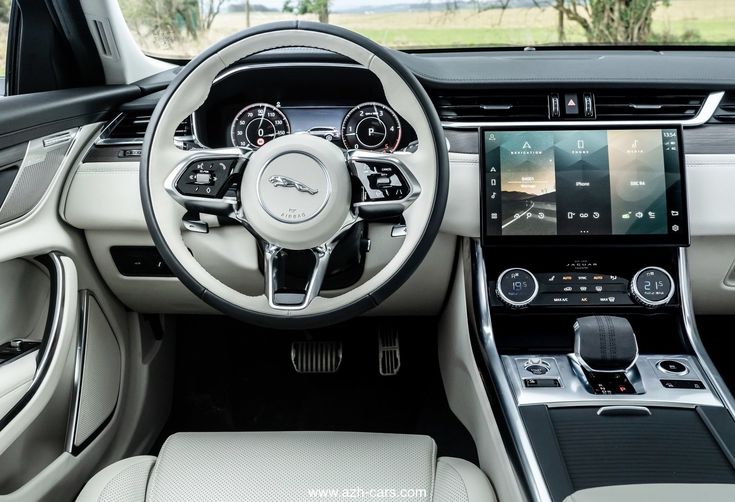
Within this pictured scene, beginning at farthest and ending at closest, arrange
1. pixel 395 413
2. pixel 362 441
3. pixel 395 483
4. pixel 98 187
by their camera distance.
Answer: pixel 395 413 < pixel 98 187 < pixel 362 441 < pixel 395 483

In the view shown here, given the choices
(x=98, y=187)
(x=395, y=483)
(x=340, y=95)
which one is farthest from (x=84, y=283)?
(x=395, y=483)

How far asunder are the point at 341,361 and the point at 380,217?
3.27ft

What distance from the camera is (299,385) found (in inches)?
89.9

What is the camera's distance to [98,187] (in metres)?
1.69

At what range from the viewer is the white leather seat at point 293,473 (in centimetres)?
127

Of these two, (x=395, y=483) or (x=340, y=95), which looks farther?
(x=340, y=95)

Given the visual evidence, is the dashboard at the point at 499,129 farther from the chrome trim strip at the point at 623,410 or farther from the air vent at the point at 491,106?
the chrome trim strip at the point at 623,410

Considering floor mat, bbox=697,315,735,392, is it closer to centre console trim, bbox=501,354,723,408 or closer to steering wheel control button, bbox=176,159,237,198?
centre console trim, bbox=501,354,723,408

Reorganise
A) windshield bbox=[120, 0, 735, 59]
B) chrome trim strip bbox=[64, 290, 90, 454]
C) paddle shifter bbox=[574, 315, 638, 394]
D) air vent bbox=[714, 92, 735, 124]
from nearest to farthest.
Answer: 1. paddle shifter bbox=[574, 315, 638, 394]
2. chrome trim strip bbox=[64, 290, 90, 454]
3. air vent bbox=[714, 92, 735, 124]
4. windshield bbox=[120, 0, 735, 59]

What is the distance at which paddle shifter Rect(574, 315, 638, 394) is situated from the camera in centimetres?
150

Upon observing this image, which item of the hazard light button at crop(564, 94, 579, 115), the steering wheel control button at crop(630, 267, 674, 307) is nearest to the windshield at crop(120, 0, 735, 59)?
the hazard light button at crop(564, 94, 579, 115)

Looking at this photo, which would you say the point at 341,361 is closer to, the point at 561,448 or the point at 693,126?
the point at 561,448

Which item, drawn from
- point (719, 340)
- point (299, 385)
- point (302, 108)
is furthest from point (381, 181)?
point (719, 340)

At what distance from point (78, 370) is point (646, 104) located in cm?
145
